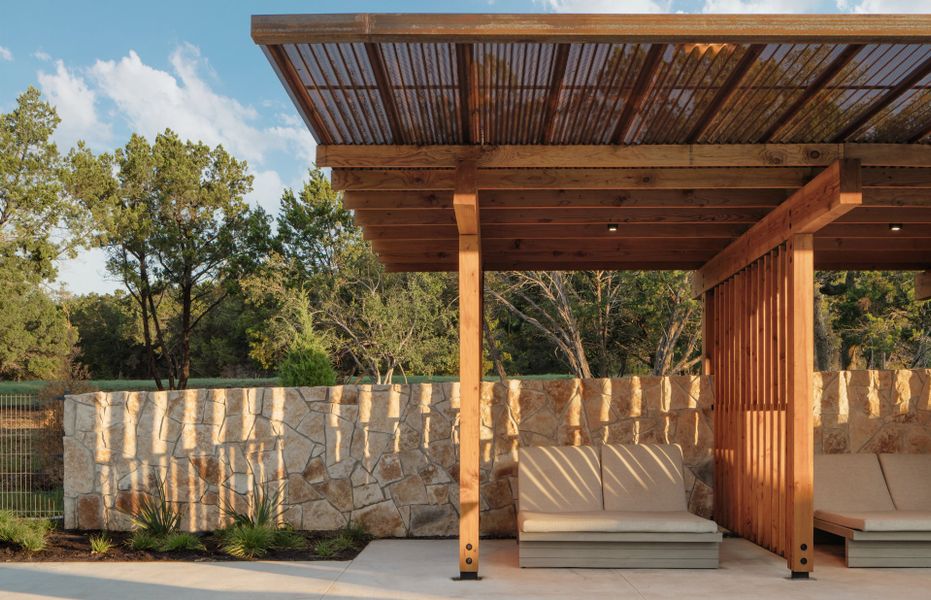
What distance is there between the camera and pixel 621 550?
24.0 feet

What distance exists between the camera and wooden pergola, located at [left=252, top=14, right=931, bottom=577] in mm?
4805

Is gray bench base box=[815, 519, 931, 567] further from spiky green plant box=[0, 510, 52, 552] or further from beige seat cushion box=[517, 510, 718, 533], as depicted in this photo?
spiky green plant box=[0, 510, 52, 552]

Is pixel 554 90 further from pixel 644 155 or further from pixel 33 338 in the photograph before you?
pixel 33 338

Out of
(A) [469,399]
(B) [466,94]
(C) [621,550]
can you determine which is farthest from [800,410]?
(B) [466,94]

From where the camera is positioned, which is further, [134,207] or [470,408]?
[134,207]

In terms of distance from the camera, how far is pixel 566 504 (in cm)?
828

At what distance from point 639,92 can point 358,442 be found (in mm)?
5242

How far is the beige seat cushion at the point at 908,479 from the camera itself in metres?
8.42

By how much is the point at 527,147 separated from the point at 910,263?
589cm

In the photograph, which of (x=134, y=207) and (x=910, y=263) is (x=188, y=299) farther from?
(x=910, y=263)

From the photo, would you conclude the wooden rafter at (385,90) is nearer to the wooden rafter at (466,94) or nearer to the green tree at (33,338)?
the wooden rafter at (466,94)

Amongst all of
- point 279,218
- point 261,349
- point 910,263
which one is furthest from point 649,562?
point 279,218

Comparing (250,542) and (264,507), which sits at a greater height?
(264,507)

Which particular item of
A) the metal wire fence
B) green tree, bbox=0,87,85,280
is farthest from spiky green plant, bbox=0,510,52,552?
green tree, bbox=0,87,85,280
